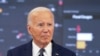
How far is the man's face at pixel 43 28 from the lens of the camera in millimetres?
1782

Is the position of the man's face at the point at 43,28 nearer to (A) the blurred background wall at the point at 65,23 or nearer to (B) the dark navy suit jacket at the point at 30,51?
(B) the dark navy suit jacket at the point at 30,51

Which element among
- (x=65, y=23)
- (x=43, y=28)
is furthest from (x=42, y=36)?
(x=65, y=23)

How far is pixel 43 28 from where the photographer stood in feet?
5.88

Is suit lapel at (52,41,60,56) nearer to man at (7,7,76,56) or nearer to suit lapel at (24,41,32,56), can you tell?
man at (7,7,76,56)

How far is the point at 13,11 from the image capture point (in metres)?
3.30

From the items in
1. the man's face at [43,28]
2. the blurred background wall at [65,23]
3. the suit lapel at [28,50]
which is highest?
the man's face at [43,28]

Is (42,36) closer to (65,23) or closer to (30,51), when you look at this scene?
(30,51)

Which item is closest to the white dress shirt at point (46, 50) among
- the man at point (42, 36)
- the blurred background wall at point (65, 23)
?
Result: the man at point (42, 36)

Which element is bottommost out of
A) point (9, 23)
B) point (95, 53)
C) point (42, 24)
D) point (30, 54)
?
point (95, 53)

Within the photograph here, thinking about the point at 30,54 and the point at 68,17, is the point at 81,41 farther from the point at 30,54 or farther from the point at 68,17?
the point at 30,54

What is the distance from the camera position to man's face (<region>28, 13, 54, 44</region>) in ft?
5.85

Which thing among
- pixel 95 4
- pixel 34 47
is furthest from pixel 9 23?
pixel 34 47

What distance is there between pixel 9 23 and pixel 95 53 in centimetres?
79

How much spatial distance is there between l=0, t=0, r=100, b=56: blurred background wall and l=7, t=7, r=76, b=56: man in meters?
1.42
